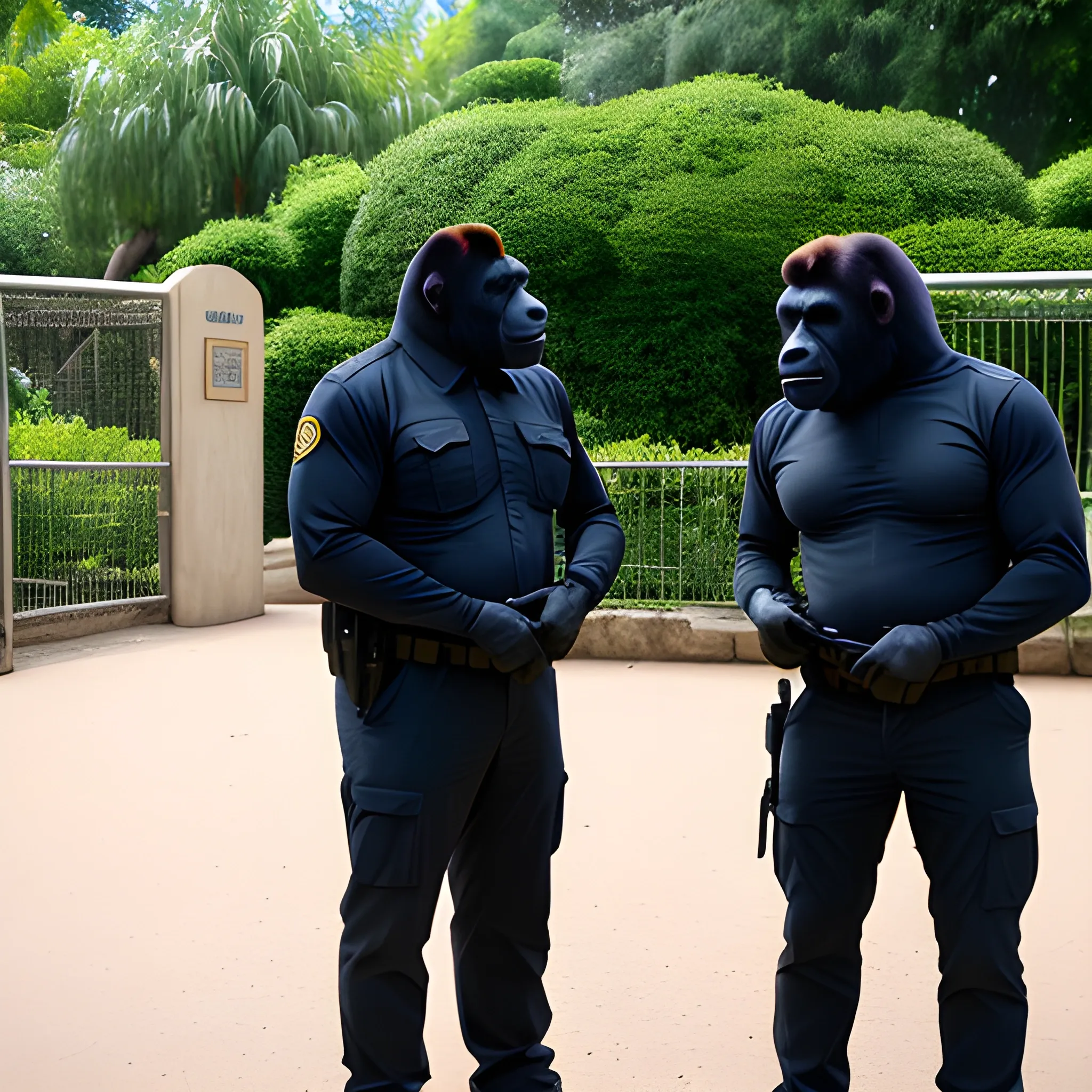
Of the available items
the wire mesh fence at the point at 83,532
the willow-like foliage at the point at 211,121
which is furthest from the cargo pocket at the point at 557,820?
the willow-like foliage at the point at 211,121

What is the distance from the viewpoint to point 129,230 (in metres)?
24.0

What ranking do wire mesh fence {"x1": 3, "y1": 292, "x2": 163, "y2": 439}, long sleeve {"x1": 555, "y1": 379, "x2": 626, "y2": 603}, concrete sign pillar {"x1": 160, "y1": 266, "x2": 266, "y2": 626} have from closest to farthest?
long sleeve {"x1": 555, "y1": 379, "x2": 626, "y2": 603} → wire mesh fence {"x1": 3, "y1": 292, "x2": 163, "y2": 439} → concrete sign pillar {"x1": 160, "y1": 266, "x2": 266, "y2": 626}

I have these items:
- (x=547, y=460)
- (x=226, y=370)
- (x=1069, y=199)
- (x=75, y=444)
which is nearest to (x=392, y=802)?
(x=547, y=460)

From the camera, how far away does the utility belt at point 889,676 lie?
2387 millimetres

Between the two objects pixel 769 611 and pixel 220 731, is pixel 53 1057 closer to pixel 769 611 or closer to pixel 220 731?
pixel 769 611

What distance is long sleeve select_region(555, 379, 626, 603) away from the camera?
276cm

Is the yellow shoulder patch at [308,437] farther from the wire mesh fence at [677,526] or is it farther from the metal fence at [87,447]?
the metal fence at [87,447]

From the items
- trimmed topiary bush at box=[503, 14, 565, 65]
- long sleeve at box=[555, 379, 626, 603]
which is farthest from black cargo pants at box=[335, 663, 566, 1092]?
trimmed topiary bush at box=[503, 14, 565, 65]

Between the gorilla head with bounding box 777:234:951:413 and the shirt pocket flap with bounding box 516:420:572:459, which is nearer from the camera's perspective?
the gorilla head with bounding box 777:234:951:413

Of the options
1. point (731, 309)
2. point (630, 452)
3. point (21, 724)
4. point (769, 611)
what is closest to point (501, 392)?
point (769, 611)

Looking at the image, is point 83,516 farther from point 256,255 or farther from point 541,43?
point 541,43

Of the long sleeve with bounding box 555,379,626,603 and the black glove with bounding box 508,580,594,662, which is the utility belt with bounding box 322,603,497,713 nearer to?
the black glove with bounding box 508,580,594,662

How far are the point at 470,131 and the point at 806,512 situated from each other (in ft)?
38.9

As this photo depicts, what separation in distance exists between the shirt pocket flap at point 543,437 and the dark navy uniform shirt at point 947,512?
19.4 inches
